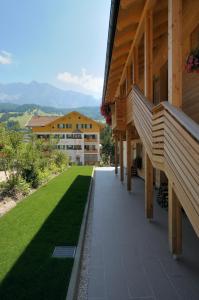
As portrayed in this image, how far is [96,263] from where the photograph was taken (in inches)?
176

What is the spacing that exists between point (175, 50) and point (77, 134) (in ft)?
148

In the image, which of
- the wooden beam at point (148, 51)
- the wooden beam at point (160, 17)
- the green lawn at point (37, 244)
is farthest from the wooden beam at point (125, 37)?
the green lawn at point (37, 244)

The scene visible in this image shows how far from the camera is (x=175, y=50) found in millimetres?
4156

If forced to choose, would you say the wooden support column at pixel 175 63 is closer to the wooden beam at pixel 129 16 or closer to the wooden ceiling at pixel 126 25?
the wooden ceiling at pixel 126 25

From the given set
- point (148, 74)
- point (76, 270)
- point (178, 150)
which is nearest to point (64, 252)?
point (76, 270)

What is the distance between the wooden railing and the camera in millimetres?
2723

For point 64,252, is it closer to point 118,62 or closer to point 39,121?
point 118,62

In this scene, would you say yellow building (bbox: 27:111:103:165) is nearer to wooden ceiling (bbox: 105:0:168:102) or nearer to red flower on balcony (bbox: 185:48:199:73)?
wooden ceiling (bbox: 105:0:168:102)

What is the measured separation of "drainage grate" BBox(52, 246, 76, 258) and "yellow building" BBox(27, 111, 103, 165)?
43047 millimetres

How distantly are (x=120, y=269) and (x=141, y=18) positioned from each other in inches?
208

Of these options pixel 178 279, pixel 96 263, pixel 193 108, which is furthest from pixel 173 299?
pixel 193 108

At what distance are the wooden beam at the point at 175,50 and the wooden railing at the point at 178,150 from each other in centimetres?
37

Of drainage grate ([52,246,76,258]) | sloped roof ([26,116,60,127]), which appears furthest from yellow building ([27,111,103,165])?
drainage grate ([52,246,76,258])

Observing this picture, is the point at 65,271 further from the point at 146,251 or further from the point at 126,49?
the point at 126,49
